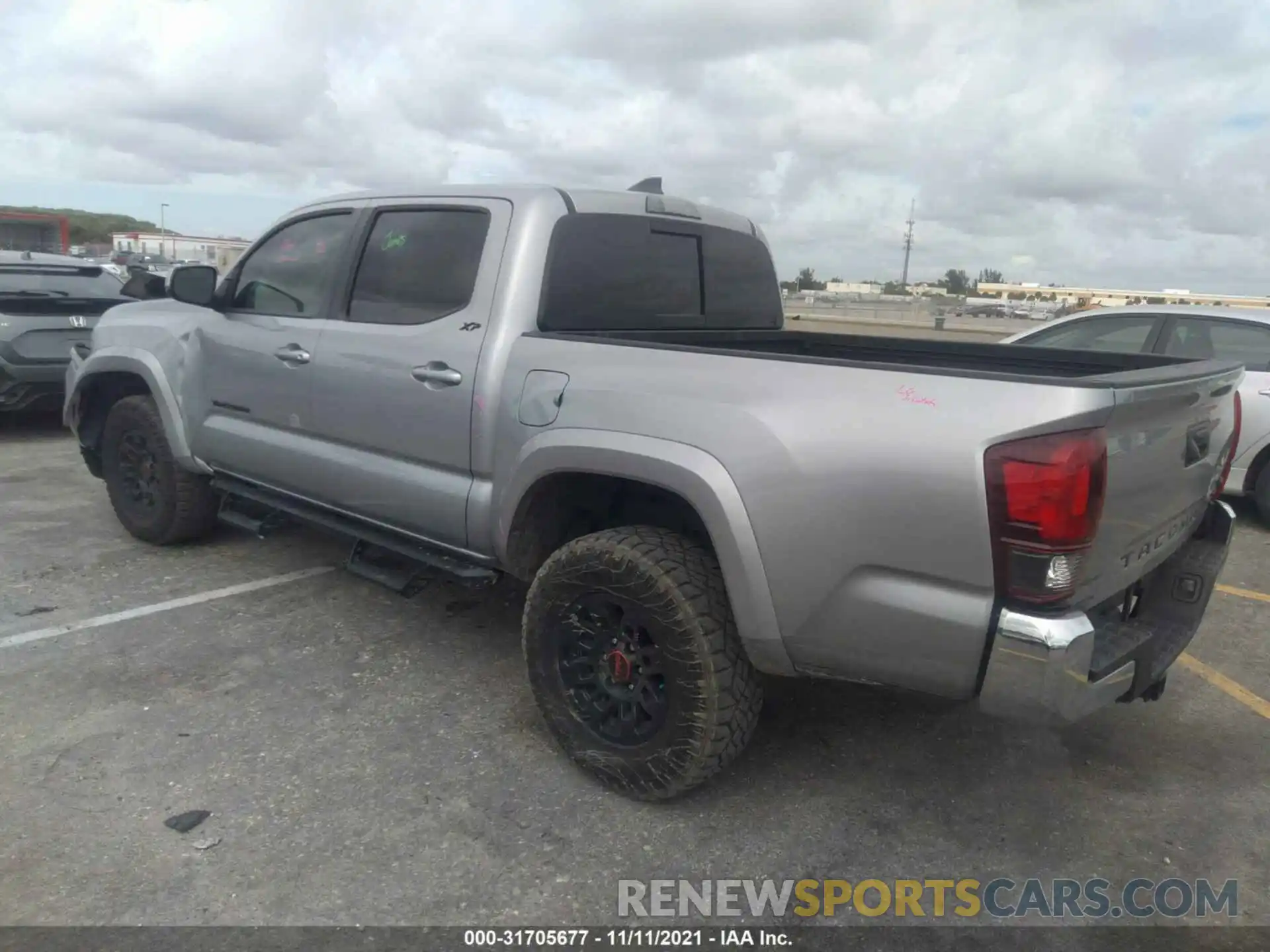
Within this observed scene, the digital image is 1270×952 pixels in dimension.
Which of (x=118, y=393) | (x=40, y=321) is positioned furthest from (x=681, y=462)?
(x=40, y=321)

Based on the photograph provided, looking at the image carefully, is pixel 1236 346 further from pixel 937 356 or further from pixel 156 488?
pixel 156 488

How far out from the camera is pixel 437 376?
11.1 feet

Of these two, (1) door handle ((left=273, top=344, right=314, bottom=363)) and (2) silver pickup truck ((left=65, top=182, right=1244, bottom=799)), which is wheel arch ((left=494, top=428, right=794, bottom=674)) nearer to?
(2) silver pickup truck ((left=65, top=182, right=1244, bottom=799))

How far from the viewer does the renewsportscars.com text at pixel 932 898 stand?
254 centimetres

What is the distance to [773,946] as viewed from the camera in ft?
7.92

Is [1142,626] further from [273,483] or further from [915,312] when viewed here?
[915,312]

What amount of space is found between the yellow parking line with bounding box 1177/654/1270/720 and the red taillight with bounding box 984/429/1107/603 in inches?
87.4

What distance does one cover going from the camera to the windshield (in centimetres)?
820

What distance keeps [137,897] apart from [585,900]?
3.87ft

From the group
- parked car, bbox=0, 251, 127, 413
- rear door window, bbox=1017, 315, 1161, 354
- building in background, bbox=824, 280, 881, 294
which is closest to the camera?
rear door window, bbox=1017, 315, 1161, 354

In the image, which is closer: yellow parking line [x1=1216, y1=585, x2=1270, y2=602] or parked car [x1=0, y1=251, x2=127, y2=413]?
yellow parking line [x1=1216, y1=585, x2=1270, y2=602]

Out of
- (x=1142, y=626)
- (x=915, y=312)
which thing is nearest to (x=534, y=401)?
(x=1142, y=626)

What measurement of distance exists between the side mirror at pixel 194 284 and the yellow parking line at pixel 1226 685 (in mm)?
4766

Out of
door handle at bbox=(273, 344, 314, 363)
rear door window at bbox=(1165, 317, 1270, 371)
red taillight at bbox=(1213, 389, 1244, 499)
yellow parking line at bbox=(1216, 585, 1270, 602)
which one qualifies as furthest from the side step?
rear door window at bbox=(1165, 317, 1270, 371)
